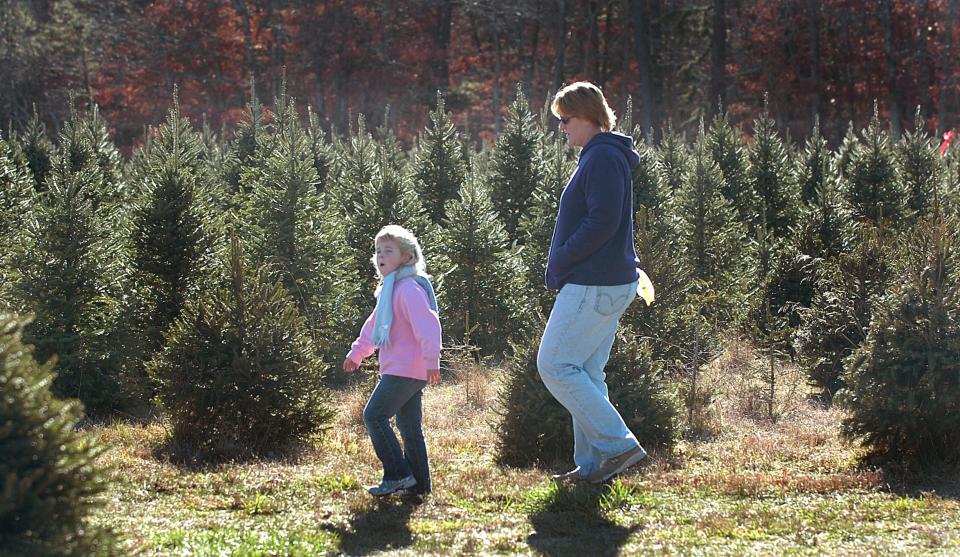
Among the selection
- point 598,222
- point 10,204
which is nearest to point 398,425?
point 598,222

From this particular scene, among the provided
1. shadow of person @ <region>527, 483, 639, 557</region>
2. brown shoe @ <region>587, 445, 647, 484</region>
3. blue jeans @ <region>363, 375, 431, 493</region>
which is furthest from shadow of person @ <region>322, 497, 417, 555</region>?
brown shoe @ <region>587, 445, 647, 484</region>

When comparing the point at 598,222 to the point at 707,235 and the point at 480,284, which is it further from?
the point at 707,235

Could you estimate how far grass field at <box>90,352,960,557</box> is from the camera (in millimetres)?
5027

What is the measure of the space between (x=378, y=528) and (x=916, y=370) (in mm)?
3035

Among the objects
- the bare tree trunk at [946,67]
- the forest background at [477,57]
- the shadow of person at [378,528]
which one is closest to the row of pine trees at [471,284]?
the shadow of person at [378,528]

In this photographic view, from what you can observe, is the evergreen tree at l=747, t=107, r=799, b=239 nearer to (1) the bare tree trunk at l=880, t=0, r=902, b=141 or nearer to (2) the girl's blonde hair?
(2) the girl's blonde hair

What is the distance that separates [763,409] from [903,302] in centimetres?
257

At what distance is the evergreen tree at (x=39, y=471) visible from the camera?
11.1ft

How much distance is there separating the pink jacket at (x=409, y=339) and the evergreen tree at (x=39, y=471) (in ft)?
6.99

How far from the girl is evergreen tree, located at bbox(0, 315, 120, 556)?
2148 millimetres

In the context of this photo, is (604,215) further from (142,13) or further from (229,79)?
(142,13)

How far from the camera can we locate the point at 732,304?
12141mm

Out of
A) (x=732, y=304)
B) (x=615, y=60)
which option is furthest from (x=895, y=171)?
(x=615, y=60)

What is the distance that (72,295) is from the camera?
366 inches
